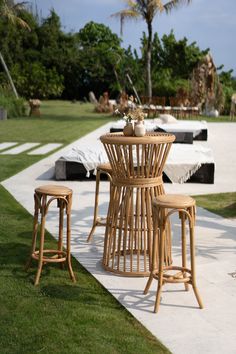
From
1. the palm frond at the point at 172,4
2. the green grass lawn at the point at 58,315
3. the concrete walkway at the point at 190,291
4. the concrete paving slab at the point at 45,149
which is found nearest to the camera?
the green grass lawn at the point at 58,315

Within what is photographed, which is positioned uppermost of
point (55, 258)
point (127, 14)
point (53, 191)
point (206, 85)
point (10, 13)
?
point (127, 14)

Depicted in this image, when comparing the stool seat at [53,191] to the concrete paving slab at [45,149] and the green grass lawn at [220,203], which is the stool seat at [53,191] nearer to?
the green grass lawn at [220,203]

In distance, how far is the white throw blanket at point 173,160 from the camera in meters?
8.43

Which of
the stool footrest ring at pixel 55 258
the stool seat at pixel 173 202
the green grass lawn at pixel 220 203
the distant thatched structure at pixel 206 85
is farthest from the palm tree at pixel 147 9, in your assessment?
the stool seat at pixel 173 202

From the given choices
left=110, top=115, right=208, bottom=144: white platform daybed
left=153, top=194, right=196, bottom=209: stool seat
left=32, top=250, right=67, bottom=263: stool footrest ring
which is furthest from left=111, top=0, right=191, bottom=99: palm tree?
left=153, top=194, right=196, bottom=209: stool seat

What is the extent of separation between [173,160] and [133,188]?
4.34 m

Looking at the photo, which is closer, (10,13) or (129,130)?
(129,130)

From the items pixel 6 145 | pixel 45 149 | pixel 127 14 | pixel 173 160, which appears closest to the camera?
pixel 173 160

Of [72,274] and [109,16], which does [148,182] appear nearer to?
[72,274]

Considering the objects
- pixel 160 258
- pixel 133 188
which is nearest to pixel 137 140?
pixel 133 188

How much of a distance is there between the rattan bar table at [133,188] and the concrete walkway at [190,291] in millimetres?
195

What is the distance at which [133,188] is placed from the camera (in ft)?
14.0

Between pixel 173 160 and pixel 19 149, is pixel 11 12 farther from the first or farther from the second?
pixel 173 160

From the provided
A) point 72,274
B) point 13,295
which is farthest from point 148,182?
point 13,295
